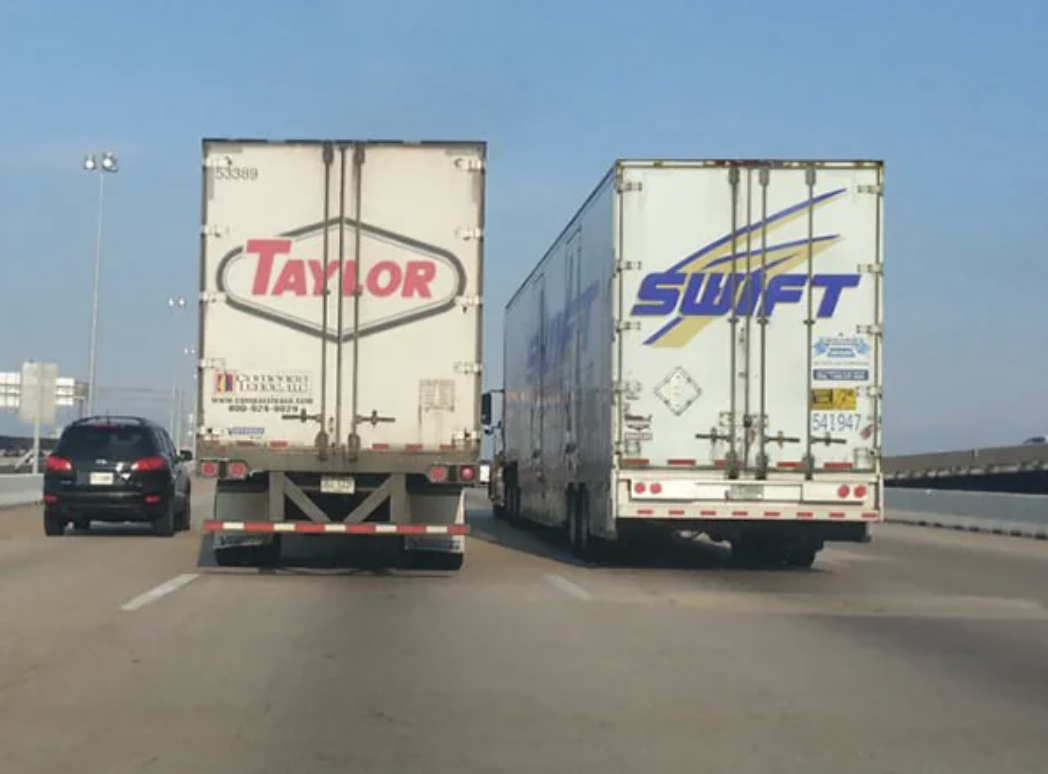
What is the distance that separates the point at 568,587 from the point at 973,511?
18015 millimetres

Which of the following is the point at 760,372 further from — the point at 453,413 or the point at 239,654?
the point at 239,654

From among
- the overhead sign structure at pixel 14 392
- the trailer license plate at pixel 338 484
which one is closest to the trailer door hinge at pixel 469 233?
the trailer license plate at pixel 338 484

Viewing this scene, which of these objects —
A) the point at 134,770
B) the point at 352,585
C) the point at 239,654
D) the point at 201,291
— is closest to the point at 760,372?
the point at 352,585

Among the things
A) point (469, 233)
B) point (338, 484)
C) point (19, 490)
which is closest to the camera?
point (469, 233)

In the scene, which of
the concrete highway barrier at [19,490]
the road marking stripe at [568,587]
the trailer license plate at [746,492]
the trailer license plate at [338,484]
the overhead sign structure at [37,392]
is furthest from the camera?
the overhead sign structure at [37,392]

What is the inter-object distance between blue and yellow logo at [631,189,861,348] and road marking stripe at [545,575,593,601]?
2923 millimetres

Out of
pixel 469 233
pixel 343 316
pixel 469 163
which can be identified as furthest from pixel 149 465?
pixel 469 163

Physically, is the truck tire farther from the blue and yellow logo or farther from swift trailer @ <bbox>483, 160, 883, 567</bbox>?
the blue and yellow logo

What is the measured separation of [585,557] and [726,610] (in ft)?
18.0

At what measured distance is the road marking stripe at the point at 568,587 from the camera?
47.5ft

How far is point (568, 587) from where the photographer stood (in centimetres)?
1544

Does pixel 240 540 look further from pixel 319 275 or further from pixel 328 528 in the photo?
pixel 319 275

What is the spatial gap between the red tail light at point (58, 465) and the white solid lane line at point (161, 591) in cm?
628

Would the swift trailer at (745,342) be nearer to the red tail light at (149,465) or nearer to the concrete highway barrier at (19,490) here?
the red tail light at (149,465)
